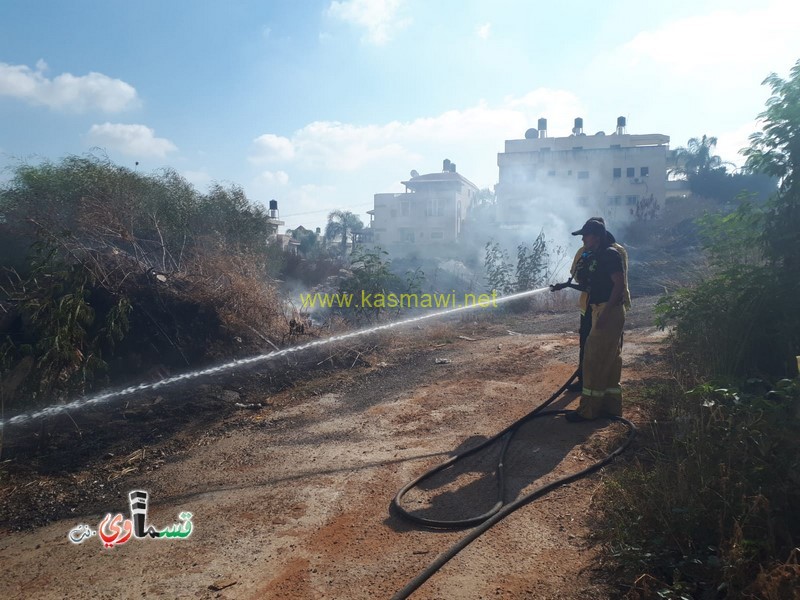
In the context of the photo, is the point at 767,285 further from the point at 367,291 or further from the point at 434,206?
the point at 434,206

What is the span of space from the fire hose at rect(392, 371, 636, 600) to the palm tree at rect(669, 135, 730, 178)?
161ft

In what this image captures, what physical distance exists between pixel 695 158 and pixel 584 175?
11606 mm

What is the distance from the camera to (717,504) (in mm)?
2742

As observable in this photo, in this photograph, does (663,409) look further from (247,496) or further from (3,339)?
(3,339)

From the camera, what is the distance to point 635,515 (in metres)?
2.90

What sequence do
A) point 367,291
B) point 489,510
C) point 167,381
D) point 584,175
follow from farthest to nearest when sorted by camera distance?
point 584,175 → point 367,291 → point 167,381 → point 489,510

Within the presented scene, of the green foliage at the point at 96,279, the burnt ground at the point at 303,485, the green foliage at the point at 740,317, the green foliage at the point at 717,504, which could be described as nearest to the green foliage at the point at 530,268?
the burnt ground at the point at 303,485

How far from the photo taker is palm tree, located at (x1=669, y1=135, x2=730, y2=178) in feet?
149

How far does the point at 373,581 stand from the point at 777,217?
16.0 ft

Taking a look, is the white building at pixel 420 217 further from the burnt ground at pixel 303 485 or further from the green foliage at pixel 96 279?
the burnt ground at pixel 303 485

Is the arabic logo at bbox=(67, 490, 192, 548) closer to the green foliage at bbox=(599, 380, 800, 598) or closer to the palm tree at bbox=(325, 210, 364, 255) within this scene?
the green foliage at bbox=(599, 380, 800, 598)

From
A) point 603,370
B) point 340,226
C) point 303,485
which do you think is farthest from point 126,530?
point 340,226

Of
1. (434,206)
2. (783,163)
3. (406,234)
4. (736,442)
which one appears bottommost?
(736,442)

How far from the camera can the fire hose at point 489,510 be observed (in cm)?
277
